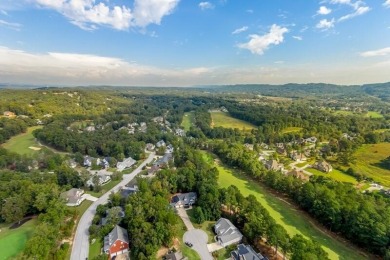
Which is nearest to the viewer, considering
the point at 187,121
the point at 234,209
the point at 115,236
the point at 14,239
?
the point at 115,236

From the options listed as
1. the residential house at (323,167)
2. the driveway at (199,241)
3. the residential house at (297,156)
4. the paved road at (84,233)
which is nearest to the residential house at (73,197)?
A: the paved road at (84,233)

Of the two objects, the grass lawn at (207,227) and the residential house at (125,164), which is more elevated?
the grass lawn at (207,227)

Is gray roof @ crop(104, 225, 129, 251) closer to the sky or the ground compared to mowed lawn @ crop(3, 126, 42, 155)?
closer to the sky

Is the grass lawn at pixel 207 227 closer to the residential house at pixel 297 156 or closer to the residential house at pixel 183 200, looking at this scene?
the residential house at pixel 183 200

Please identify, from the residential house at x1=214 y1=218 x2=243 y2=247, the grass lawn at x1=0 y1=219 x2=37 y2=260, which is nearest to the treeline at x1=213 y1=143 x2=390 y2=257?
the residential house at x1=214 y1=218 x2=243 y2=247

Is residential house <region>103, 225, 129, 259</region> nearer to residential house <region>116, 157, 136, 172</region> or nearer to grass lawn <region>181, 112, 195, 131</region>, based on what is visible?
residential house <region>116, 157, 136, 172</region>

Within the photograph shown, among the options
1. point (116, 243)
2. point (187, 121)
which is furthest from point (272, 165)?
point (187, 121)

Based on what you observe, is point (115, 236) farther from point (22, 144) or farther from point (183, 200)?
point (22, 144)
